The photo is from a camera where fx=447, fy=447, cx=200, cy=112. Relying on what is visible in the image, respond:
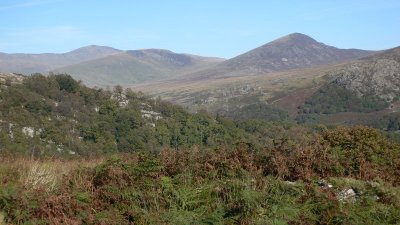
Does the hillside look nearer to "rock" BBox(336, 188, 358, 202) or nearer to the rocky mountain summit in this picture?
the rocky mountain summit

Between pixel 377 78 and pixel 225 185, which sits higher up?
pixel 225 185

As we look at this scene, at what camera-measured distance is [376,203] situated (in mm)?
6871

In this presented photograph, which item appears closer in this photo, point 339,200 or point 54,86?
point 339,200

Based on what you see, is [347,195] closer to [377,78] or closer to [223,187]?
[223,187]

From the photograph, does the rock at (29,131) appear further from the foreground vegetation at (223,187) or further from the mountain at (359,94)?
the mountain at (359,94)

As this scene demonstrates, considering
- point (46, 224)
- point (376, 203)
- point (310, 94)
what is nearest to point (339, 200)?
point (376, 203)

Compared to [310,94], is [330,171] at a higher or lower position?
higher

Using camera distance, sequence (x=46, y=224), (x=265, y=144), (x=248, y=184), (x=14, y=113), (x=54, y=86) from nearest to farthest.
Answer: (x=46, y=224), (x=248, y=184), (x=265, y=144), (x=14, y=113), (x=54, y=86)

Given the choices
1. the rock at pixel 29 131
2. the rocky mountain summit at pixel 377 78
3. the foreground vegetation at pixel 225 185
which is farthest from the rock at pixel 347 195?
the rocky mountain summit at pixel 377 78

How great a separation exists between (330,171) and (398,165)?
153 cm

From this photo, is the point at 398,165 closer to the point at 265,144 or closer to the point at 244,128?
the point at 265,144

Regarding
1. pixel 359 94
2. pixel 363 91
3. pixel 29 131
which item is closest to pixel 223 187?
pixel 29 131

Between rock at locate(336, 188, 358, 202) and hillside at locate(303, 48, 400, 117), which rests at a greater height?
rock at locate(336, 188, 358, 202)

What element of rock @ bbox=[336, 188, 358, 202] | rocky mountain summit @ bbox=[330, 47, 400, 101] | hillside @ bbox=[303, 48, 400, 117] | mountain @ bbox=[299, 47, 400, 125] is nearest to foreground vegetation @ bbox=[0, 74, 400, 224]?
rock @ bbox=[336, 188, 358, 202]
